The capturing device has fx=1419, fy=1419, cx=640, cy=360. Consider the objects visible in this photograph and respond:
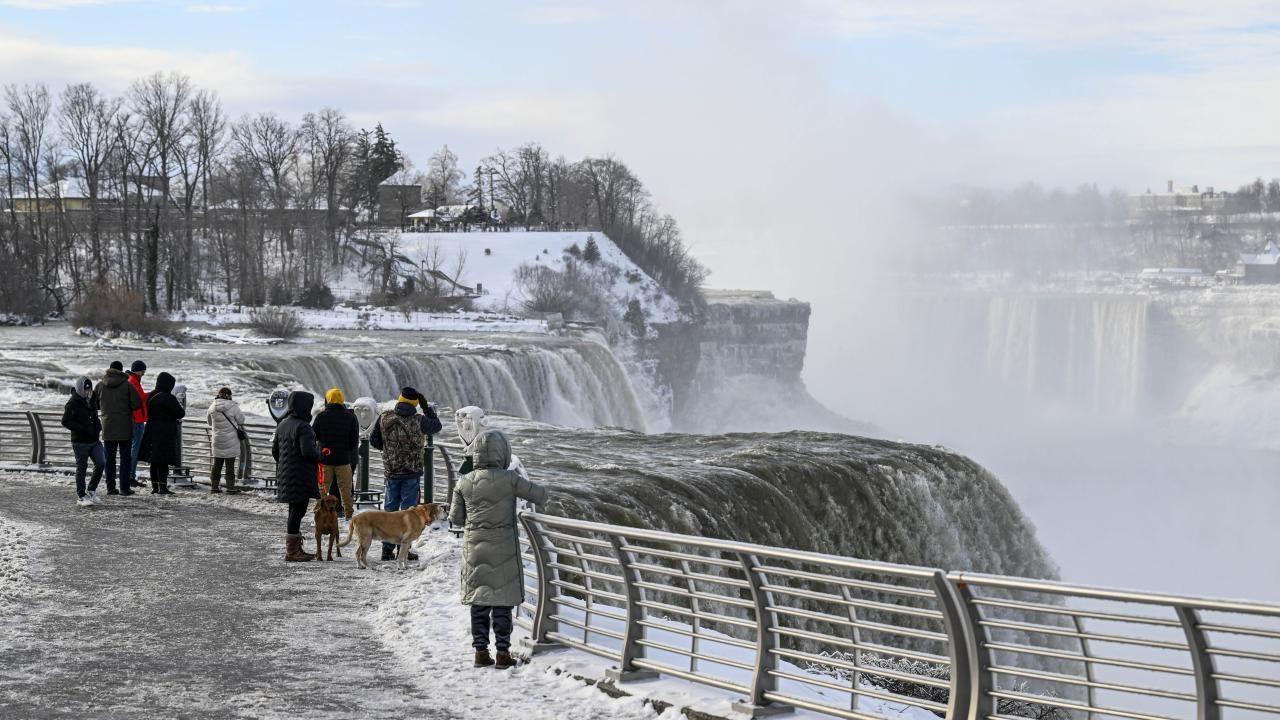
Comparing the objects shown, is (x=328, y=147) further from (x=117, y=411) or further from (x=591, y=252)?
(x=117, y=411)

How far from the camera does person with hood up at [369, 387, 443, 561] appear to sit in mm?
15680

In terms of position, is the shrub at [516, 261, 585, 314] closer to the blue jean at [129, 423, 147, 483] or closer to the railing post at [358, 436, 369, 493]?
the blue jean at [129, 423, 147, 483]

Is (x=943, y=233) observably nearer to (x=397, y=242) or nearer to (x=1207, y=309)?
(x=1207, y=309)

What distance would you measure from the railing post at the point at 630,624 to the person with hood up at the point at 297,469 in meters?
6.36

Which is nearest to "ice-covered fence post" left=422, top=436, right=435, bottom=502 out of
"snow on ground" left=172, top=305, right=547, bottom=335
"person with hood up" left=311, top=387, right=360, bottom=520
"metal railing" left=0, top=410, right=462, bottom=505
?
"metal railing" left=0, top=410, right=462, bottom=505

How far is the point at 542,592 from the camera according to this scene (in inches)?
448

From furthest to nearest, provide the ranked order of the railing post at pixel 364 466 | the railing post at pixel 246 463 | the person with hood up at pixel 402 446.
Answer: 1. the railing post at pixel 246 463
2. the railing post at pixel 364 466
3. the person with hood up at pixel 402 446

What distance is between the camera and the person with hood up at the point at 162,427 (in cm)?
2095

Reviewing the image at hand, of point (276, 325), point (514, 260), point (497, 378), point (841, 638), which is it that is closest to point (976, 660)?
point (841, 638)

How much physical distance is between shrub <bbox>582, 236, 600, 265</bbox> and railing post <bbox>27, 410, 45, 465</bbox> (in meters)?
81.2

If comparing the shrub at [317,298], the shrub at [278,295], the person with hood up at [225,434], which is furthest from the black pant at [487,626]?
the shrub at [317,298]

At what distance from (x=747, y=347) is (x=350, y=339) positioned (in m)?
46.4

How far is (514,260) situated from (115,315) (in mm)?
47187

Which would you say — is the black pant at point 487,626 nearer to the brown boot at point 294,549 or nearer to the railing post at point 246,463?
the brown boot at point 294,549
